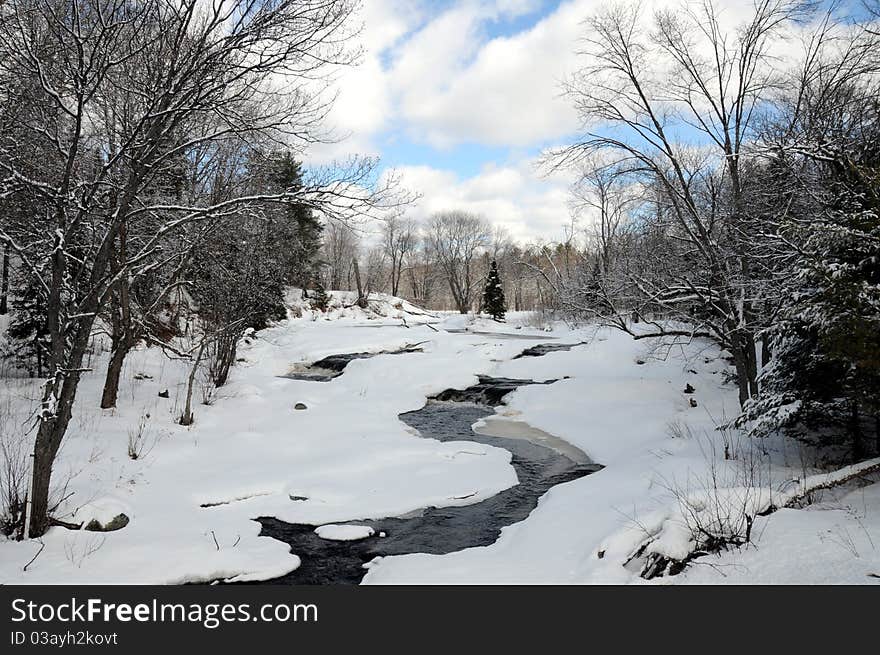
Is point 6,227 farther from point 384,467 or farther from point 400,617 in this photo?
point 400,617

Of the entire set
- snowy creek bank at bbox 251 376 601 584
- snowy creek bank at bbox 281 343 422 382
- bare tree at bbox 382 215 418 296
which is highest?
bare tree at bbox 382 215 418 296

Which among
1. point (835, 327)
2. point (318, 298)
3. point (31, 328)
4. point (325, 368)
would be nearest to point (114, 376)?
point (31, 328)

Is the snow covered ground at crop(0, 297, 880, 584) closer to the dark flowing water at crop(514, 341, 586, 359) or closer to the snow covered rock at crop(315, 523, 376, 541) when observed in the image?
the snow covered rock at crop(315, 523, 376, 541)

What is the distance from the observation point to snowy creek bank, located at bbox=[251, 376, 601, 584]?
18.4 ft

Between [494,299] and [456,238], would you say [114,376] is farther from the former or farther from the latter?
[456,238]

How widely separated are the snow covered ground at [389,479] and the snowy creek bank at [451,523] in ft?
0.65

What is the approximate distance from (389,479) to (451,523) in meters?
1.78

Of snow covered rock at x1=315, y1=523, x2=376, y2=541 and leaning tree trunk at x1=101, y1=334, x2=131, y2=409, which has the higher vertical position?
leaning tree trunk at x1=101, y1=334, x2=131, y2=409

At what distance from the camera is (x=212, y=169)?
41.0 feet

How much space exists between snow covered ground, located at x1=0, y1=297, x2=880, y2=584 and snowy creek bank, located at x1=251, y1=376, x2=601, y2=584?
198 mm

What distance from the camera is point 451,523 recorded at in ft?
22.1

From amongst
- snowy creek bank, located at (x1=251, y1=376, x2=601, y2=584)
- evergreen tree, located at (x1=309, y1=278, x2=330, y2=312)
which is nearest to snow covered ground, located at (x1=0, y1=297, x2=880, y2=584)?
snowy creek bank, located at (x1=251, y1=376, x2=601, y2=584)

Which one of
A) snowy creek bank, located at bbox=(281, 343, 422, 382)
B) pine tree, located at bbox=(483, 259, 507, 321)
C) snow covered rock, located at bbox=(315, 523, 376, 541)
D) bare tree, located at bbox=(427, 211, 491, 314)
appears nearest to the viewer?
snow covered rock, located at bbox=(315, 523, 376, 541)

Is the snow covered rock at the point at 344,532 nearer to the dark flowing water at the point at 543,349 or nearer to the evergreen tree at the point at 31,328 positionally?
the evergreen tree at the point at 31,328
